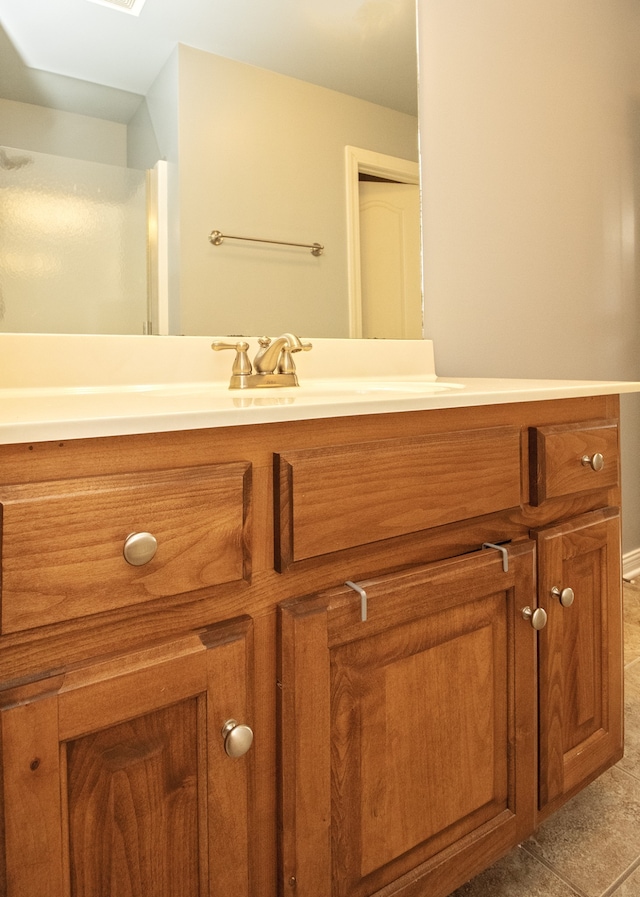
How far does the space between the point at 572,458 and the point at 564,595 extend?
22cm

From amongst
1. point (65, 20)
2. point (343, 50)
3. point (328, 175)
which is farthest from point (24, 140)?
point (343, 50)

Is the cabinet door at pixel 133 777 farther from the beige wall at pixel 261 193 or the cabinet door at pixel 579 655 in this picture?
the beige wall at pixel 261 193

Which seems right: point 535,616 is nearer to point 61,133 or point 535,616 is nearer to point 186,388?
point 186,388

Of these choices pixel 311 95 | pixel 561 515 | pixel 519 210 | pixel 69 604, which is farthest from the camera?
pixel 519 210

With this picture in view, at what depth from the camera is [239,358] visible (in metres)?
1.04

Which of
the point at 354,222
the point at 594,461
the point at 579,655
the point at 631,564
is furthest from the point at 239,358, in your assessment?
the point at 631,564

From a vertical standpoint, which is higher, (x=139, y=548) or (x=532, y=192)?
(x=532, y=192)

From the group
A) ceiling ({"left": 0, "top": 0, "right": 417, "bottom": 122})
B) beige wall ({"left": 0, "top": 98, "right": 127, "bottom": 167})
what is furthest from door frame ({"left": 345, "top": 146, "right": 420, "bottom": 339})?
beige wall ({"left": 0, "top": 98, "right": 127, "bottom": 167})

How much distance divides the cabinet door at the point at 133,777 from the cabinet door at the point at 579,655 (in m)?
0.51

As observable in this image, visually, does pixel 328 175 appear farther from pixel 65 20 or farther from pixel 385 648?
pixel 385 648

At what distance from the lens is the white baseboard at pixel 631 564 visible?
216cm

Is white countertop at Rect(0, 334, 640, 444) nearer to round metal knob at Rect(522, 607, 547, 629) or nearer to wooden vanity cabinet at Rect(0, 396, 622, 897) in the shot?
wooden vanity cabinet at Rect(0, 396, 622, 897)

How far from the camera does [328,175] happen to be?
127 cm

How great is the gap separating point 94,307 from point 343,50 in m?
0.89
